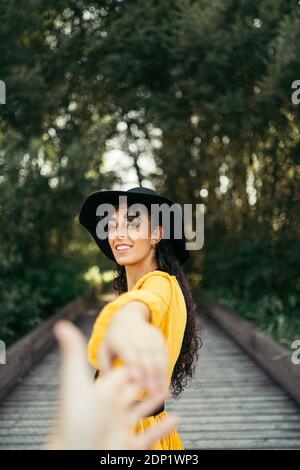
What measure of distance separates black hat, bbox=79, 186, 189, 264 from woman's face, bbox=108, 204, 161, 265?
0.15ft

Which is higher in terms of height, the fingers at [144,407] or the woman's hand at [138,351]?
the woman's hand at [138,351]

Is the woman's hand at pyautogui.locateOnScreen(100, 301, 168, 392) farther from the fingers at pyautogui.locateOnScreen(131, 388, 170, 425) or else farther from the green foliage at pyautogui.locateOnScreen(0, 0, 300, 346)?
the green foliage at pyautogui.locateOnScreen(0, 0, 300, 346)

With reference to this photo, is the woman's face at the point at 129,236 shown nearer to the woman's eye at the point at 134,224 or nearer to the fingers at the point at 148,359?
the woman's eye at the point at 134,224

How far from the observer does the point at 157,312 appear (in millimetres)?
1066

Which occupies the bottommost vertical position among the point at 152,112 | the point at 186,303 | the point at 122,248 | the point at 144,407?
the point at 152,112

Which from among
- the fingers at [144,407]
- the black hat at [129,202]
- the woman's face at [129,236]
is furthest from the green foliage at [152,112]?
the fingers at [144,407]

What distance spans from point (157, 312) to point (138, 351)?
29 cm

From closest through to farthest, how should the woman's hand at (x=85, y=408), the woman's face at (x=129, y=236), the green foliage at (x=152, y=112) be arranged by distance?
the woman's hand at (x=85, y=408) → the woman's face at (x=129, y=236) → the green foliage at (x=152, y=112)

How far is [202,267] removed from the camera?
37.7 feet

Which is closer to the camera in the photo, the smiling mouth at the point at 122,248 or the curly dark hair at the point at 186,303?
the smiling mouth at the point at 122,248

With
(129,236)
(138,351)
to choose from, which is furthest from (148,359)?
(129,236)

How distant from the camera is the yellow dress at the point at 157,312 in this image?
3.34 ft

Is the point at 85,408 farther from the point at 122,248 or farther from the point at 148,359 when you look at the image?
the point at 122,248
